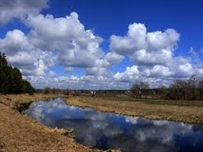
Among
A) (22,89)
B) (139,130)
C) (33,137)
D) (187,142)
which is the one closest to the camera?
(33,137)

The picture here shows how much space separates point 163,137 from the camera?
130 ft

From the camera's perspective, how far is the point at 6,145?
77.2 ft

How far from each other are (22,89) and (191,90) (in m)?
65.2

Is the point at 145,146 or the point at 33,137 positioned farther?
the point at 145,146

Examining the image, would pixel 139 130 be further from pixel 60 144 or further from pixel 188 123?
pixel 60 144

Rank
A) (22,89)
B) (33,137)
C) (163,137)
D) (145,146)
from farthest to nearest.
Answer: (22,89) < (163,137) < (145,146) < (33,137)

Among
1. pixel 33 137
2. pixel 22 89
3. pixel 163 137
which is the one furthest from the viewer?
pixel 22 89

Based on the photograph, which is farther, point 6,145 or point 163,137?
point 163,137

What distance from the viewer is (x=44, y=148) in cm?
2500

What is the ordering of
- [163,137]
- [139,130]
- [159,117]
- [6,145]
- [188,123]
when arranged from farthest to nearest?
[159,117], [188,123], [139,130], [163,137], [6,145]

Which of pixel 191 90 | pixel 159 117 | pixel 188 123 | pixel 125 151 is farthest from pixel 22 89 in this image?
pixel 125 151

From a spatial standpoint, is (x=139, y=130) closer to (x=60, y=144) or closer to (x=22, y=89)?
(x=60, y=144)

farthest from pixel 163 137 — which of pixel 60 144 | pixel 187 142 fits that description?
pixel 60 144

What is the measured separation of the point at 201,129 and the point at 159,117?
1522cm
